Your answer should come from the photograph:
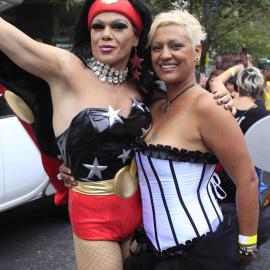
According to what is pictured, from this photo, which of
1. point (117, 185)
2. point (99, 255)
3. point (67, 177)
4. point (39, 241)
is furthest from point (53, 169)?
point (39, 241)

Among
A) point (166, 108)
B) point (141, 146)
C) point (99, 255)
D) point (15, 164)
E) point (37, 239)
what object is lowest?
point (37, 239)

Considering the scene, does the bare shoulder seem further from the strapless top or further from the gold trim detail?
the gold trim detail

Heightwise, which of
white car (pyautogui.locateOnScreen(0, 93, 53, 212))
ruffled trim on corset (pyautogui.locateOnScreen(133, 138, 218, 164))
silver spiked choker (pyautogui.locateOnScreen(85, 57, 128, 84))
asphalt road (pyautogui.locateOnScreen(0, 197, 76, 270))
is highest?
silver spiked choker (pyautogui.locateOnScreen(85, 57, 128, 84))

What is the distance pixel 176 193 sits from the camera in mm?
2129

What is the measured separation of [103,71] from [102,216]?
67 cm

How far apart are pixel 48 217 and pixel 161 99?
304 cm

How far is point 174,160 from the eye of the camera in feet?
6.82

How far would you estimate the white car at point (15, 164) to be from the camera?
159 inches

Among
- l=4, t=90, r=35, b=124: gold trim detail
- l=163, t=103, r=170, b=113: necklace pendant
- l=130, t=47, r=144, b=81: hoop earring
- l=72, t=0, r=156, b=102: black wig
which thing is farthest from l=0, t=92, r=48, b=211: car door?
l=163, t=103, r=170, b=113: necklace pendant

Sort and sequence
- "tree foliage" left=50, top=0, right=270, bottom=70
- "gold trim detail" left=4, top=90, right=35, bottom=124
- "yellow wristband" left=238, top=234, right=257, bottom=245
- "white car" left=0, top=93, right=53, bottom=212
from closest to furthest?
"yellow wristband" left=238, top=234, right=257, bottom=245 → "gold trim detail" left=4, top=90, right=35, bottom=124 → "white car" left=0, top=93, right=53, bottom=212 → "tree foliage" left=50, top=0, right=270, bottom=70

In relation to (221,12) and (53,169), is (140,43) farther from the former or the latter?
(221,12)

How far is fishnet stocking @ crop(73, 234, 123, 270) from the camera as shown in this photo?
219 centimetres

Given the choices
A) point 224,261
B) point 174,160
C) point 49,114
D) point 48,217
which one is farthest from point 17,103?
point 48,217

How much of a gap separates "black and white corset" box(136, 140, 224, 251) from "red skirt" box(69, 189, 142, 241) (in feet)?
0.38
